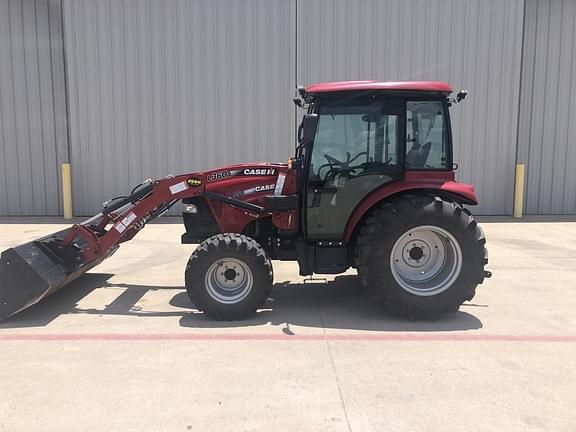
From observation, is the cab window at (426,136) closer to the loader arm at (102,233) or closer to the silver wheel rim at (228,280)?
the loader arm at (102,233)

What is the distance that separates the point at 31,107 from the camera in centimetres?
1155

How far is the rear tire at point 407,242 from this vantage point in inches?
173

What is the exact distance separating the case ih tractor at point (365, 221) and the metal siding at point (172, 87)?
6.90m

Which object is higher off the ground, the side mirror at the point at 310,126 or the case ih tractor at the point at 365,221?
the side mirror at the point at 310,126

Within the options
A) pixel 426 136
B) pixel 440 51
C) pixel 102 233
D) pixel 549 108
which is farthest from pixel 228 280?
pixel 549 108

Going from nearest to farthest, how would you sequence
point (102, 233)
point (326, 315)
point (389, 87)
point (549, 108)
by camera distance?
point (389, 87) < point (326, 315) < point (102, 233) < point (549, 108)

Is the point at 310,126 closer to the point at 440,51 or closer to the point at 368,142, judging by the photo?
the point at 368,142

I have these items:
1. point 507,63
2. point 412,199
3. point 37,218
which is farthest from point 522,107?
point 37,218

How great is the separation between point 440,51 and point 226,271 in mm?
9076

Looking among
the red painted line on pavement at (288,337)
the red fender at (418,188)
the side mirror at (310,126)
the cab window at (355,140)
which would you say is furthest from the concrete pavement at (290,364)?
the side mirror at (310,126)

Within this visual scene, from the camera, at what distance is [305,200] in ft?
15.3

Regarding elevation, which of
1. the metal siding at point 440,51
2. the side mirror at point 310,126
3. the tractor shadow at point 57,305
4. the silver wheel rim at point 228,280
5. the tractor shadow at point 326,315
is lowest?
the tractor shadow at point 57,305

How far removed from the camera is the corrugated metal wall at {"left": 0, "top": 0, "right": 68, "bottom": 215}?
11305mm

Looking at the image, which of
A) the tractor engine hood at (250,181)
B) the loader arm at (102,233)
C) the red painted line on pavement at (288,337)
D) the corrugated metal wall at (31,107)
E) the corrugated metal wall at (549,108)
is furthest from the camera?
the corrugated metal wall at (549,108)
